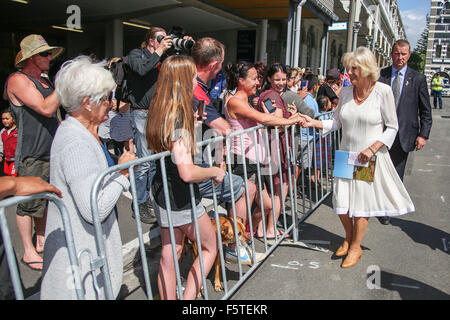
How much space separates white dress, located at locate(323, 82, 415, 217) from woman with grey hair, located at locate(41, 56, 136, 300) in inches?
88.9

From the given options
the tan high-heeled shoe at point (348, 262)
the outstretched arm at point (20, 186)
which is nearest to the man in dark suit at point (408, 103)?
the tan high-heeled shoe at point (348, 262)

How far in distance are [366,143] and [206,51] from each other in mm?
1638

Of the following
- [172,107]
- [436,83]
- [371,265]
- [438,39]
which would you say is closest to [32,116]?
[172,107]

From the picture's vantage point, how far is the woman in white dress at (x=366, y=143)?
347 cm

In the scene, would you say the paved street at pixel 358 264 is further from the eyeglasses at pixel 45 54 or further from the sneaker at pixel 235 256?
the eyeglasses at pixel 45 54

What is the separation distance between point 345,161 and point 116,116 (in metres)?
3.10

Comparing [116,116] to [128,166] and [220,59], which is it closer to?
[220,59]

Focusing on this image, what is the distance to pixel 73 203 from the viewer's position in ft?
6.48

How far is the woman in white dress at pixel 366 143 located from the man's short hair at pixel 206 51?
1165 mm

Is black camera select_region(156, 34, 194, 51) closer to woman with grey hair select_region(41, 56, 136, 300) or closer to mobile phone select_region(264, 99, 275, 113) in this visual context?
mobile phone select_region(264, 99, 275, 113)

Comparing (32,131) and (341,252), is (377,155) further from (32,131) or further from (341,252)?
(32,131)

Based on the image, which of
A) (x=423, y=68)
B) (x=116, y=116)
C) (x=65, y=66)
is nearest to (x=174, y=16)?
(x=116, y=116)

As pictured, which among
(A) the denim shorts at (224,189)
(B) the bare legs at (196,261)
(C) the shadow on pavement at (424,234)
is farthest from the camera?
(C) the shadow on pavement at (424,234)

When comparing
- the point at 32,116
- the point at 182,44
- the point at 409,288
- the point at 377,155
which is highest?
the point at 182,44
